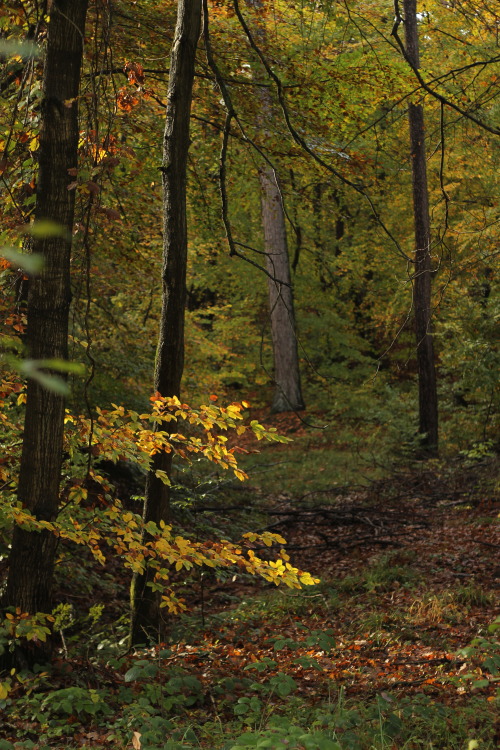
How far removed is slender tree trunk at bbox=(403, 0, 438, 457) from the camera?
513 inches

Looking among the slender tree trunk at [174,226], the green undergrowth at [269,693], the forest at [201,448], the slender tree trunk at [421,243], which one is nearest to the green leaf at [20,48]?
the forest at [201,448]

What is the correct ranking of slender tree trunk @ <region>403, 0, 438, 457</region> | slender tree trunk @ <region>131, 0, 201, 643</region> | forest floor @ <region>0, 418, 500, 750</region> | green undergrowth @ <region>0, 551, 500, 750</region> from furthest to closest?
slender tree trunk @ <region>403, 0, 438, 457</region> < slender tree trunk @ <region>131, 0, 201, 643</region> < forest floor @ <region>0, 418, 500, 750</region> < green undergrowth @ <region>0, 551, 500, 750</region>

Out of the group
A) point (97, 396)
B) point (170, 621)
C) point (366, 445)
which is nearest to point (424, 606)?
point (170, 621)

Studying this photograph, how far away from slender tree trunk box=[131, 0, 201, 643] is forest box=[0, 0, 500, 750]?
2 cm

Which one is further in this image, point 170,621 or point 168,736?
point 170,621

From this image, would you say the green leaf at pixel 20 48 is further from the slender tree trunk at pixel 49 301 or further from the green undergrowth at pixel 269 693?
the slender tree trunk at pixel 49 301

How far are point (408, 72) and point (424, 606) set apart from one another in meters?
5.73

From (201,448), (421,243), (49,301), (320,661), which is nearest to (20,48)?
(49,301)

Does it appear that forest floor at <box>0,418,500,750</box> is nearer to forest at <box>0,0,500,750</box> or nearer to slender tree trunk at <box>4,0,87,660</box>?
forest at <box>0,0,500,750</box>

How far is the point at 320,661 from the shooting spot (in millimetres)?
5379

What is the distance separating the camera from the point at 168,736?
12.9 feet

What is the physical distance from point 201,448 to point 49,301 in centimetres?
136

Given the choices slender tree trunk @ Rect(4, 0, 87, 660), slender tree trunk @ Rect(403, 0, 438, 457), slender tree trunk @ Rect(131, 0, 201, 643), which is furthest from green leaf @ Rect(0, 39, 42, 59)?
slender tree trunk @ Rect(403, 0, 438, 457)

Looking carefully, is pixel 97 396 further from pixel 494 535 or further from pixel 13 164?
pixel 494 535
